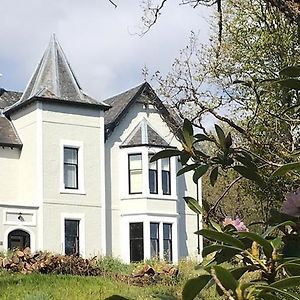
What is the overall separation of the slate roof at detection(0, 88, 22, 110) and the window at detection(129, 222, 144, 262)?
5.96 m

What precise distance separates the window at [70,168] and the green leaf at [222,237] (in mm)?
21888

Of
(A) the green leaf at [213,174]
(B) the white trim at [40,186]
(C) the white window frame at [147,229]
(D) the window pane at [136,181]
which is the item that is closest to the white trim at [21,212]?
(B) the white trim at [40,186]

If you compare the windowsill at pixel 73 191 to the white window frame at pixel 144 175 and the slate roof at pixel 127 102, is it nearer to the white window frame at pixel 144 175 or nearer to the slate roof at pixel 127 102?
the white window frame at pixel 144 175

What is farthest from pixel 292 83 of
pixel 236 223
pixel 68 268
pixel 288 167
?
pixel 68 268

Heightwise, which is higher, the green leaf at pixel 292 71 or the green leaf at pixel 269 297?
the green leaf at pixel 292 71

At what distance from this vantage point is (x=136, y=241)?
77.7 feet

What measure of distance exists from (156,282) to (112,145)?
9.67m

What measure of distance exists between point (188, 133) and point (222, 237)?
563mm

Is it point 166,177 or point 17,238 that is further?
point 166,177

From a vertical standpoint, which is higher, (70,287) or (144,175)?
(144,175)

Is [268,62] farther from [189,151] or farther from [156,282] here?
[189,151]

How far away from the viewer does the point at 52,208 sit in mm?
22469

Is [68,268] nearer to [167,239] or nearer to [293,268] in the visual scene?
[167,239]

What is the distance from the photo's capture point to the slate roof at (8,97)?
1001 inches
